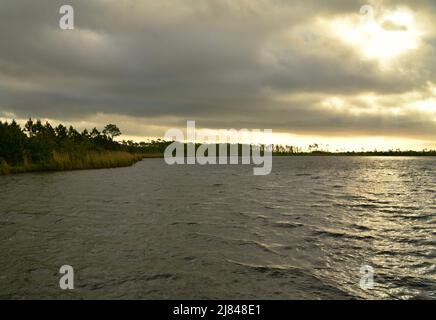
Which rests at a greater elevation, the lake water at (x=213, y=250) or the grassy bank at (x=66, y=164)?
the grassy bank at (x=66, y=164)

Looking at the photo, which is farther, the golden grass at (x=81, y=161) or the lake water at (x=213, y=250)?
the golden grass at (x=81, y=161)

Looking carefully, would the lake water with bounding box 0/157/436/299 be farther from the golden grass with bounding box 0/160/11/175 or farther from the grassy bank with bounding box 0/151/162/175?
the grassy bank with bounding box 0/151/162/175

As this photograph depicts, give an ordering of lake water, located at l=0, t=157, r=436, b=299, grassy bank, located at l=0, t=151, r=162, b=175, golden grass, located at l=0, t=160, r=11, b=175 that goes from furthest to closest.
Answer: grassy bank, located at l=0, t=151, r=162, b=175 → golden grass, located at l=0, t=160, r=11, b=175 → lake water, located at l=0, t=157, r=436, b=299

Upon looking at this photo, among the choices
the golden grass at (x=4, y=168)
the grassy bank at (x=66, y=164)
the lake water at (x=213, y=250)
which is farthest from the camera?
the grassy bank at (x=66, y=164)

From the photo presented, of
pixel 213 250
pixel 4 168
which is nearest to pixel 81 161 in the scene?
pixel 4 168

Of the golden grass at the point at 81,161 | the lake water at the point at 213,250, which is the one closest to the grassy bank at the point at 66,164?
the golden grass at the point at 81,161

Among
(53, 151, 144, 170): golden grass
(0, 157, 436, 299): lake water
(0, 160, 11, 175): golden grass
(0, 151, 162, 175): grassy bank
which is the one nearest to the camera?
(0, 157, 436, 299): lake water

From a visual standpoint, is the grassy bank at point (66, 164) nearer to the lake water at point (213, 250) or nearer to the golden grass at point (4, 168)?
the golden grass at point (4, 168)

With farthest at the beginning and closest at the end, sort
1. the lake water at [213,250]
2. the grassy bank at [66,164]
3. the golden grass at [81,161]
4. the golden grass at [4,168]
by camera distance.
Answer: the golden grass at [81,161], the grassy bank at [66,164], the golden grass at [4,168], the lake water at [213,250]

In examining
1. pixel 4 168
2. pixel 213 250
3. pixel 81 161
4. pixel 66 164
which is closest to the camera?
pixel 213 250

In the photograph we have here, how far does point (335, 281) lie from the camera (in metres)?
→ 10.7

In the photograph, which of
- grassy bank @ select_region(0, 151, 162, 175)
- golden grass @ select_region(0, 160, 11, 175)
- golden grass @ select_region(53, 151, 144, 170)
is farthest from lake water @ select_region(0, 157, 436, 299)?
golden grass @ select_region(53, 151, 144, 170)

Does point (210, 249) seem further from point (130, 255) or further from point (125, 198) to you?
point (125, 198)

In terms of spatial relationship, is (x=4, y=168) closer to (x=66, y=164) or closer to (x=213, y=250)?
(x=66, y=164)
